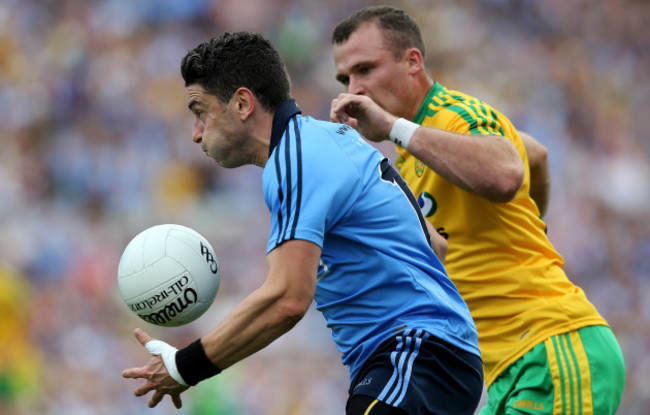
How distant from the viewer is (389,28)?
5.38 metres

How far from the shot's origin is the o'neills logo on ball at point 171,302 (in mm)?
4230

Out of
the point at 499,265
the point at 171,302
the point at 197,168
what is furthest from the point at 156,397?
the point at 197,168

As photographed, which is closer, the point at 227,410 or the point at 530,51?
the point at 227,410

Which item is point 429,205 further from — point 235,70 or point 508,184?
point 235,70

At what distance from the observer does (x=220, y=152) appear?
164 inches

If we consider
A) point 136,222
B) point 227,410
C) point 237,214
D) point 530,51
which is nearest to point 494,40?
point 530,51

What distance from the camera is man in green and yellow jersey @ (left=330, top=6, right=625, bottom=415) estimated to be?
14.8 ft

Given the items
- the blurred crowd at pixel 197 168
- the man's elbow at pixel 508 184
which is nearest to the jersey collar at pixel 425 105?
the man's elbow at pixel 508 184

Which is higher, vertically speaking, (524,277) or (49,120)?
(49,120)

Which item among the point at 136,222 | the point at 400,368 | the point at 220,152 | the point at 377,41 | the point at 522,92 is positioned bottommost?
the point at 400,368

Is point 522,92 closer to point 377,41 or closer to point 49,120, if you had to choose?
point 49,120

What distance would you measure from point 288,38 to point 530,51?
4.11 meters

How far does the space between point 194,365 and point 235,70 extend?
132 cm

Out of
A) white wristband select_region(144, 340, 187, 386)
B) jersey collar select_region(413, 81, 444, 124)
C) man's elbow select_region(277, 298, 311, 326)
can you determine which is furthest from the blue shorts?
jersey collar select_region(413, 81, 444, 124)
